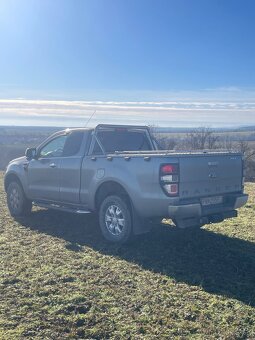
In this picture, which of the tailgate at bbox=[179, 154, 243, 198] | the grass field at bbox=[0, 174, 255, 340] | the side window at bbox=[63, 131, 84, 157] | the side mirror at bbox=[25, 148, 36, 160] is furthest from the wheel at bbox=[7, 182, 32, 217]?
the tailgate at bbox=[179, 154, 243, 198]

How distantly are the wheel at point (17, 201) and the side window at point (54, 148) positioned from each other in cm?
102

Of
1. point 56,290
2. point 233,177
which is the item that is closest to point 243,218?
point 233,177

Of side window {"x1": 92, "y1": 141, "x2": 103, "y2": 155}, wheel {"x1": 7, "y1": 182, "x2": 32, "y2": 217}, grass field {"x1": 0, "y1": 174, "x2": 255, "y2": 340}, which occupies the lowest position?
grass field {"x1": 0, "y1": 174, "x2": 255, "y2": 340}

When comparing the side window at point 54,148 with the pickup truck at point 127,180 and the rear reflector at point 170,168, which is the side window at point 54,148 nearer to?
the pickup truck at point 127,180

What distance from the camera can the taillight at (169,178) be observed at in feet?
20.9

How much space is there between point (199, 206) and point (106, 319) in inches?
109

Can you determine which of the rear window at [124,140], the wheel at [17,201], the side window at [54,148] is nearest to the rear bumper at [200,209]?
the rear window at [124,140]

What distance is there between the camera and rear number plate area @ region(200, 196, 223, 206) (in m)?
6.76

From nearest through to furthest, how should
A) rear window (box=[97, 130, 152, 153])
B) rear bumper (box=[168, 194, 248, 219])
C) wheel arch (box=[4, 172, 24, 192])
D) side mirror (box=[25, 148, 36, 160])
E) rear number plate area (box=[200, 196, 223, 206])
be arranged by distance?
rear bumper (box=[168, 194, 248, 219]), rear number plate area (box=[200, 196, 223, 206]), rear window (box=[97, 130, 152, 153]), side mirror (box=[25, 148, 36, 160]), wheel arch (box=[4, 172, 24, 192])

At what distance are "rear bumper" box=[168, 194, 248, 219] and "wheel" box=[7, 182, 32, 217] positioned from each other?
4185 mm

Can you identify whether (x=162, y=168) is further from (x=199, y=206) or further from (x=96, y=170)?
(x=96, y=170)

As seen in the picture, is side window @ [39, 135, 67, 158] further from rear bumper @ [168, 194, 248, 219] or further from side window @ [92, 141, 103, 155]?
rear bumper @ [168, 194, 248, 219]

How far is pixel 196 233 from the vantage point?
808cm

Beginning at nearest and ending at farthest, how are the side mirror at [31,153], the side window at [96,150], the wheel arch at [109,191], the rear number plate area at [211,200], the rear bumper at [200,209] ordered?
the rear bumper at [200,209]
the rear number plate area at [211,200]
the wheel arch at [109,191]
the side window at [96,150]
the side mirror at [31,153]
